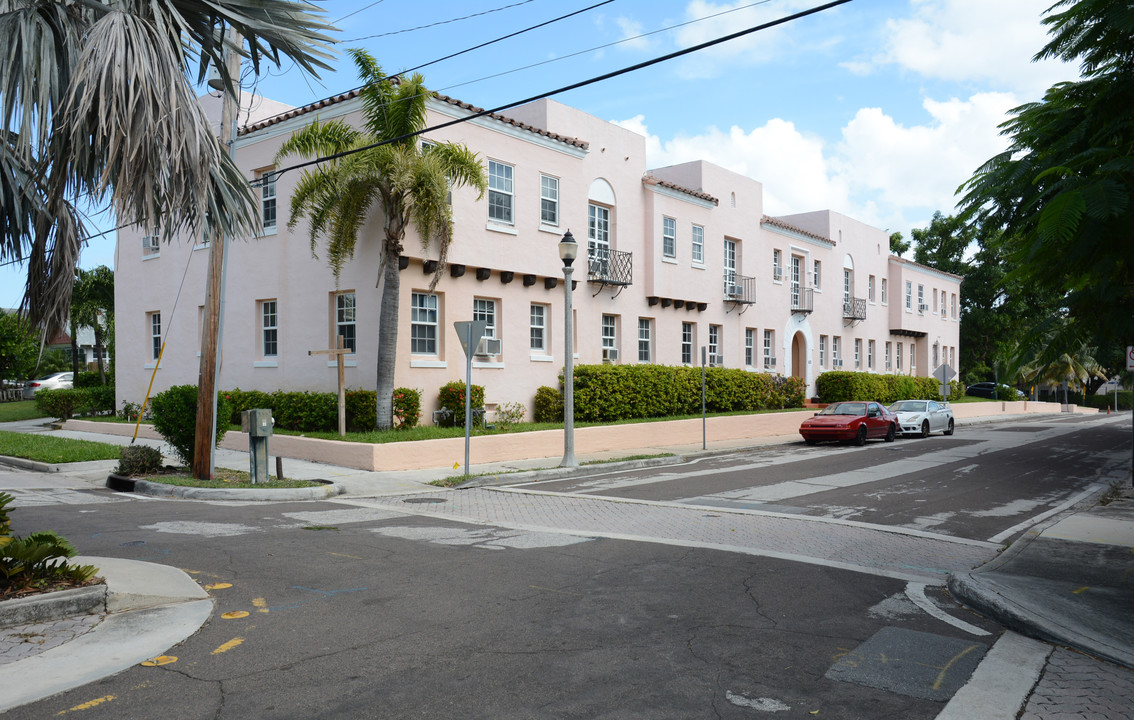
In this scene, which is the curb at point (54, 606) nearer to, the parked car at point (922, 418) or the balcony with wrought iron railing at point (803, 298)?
the parked car at point (922, 418)

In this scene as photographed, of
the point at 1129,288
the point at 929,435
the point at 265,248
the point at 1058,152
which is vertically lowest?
the point at 929,435

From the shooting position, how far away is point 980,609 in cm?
684

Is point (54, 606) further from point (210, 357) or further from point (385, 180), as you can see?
point (385, 180)

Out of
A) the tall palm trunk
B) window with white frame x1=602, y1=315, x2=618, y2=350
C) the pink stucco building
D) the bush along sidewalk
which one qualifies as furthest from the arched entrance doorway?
the bush along sidewalk

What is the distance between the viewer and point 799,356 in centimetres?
3844

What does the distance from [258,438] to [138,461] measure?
7.42 ft

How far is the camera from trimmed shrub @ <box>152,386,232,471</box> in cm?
1499

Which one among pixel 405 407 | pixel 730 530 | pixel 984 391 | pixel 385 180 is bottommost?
pixel 730 530

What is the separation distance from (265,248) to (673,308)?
1382cm

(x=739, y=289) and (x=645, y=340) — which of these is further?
(x=739, y=289)

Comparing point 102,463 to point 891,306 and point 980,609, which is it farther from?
point 891,306

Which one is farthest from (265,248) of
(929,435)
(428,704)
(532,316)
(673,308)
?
(929,435)

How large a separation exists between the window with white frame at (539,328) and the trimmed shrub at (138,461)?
36.2 feet

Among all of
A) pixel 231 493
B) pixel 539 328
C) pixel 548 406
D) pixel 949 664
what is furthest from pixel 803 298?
pixel 949 664
